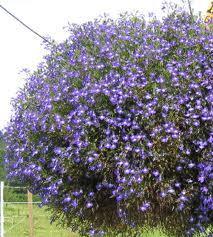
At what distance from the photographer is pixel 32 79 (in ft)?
17.4

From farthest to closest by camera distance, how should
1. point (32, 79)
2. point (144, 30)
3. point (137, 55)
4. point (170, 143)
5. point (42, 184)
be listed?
point (32, 79), point (42, 184), point (144, 30), point (137, 55), point (170, 143)

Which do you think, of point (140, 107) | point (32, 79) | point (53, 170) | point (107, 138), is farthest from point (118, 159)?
point (32, 79)

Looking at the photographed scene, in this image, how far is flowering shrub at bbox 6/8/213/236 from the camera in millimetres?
4016

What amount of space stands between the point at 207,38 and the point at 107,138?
1243 millimetres

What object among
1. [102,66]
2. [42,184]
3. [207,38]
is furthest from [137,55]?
[42,184]

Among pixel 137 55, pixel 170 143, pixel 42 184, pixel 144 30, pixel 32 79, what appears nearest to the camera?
pixel 170 143

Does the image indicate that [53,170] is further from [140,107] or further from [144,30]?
[144,30]

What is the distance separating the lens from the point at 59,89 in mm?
4512

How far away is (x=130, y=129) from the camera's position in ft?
13.4

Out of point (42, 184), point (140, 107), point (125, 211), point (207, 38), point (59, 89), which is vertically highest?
point (207, 38)

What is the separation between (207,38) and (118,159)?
1330 mm

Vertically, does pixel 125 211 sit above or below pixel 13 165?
below

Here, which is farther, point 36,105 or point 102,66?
point 36,105

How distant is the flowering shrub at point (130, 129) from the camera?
402 centimetres
